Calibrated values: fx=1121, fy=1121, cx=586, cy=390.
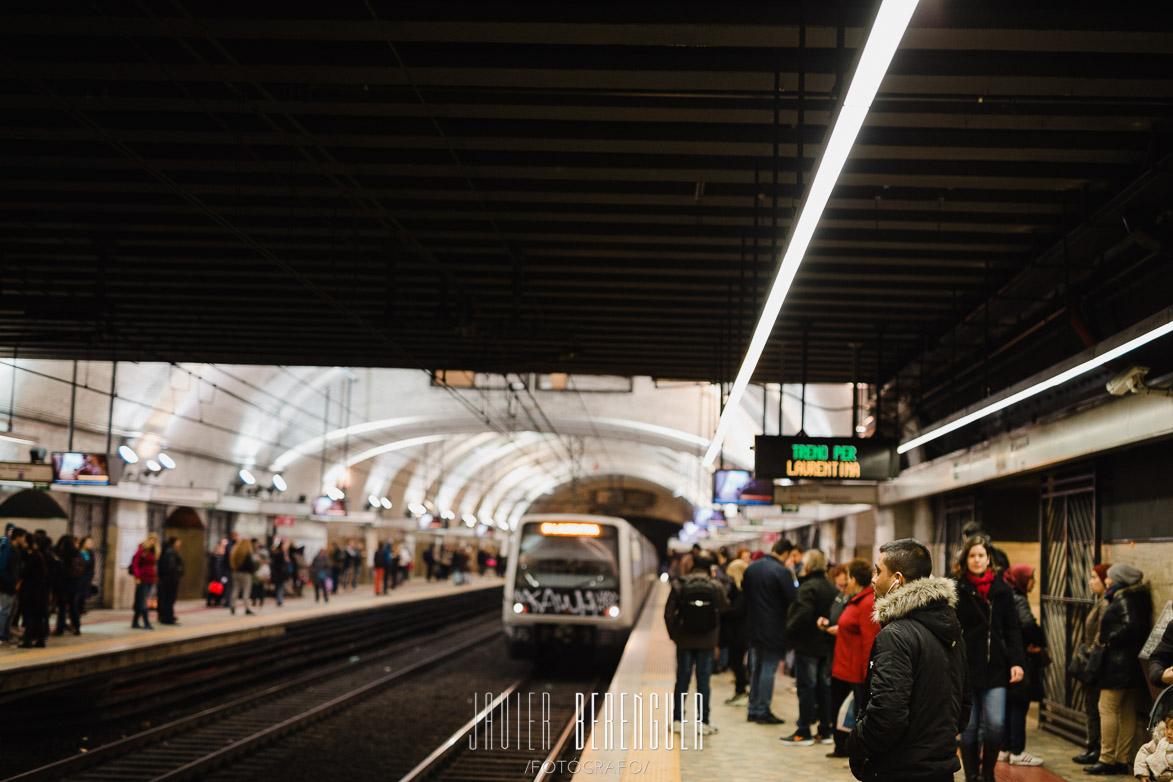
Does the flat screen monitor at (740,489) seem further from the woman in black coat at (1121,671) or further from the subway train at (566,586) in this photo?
the woman in black coat at (1121,671)

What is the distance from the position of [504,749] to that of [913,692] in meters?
8.15

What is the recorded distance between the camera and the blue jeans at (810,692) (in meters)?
9.19

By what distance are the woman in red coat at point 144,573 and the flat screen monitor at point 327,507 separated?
11500 millimetres

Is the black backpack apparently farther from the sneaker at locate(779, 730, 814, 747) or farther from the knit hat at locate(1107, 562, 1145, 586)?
the knit hat at locate(1107, 562, 1145, 586)

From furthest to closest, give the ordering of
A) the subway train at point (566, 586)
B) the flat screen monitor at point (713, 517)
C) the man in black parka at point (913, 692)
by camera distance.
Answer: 1. the flat screen monitor at point (713, 517)
2. the subway train at point (566, 586)
3. the man in black parka at point (913, 692)

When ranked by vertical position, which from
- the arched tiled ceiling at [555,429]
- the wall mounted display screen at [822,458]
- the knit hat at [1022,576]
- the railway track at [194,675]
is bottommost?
the railway track at [194,675]

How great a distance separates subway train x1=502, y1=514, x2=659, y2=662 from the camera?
56.6 ft

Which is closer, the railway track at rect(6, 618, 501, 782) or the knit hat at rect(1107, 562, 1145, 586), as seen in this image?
the knit hat at rect(1107, 562, 1145, 586)

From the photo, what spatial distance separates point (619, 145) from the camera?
7.00 metres

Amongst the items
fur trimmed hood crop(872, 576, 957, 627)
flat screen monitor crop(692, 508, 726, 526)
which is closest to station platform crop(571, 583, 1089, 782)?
fur trimmed hood crop(872, 576, 957, 627)

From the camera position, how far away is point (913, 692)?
4.19 meters

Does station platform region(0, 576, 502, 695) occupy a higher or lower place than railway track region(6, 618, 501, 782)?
higher

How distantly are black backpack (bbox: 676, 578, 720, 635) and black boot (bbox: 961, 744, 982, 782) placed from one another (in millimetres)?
2670

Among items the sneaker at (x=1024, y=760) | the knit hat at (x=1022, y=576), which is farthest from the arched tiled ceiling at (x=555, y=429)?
the sneaker at (x=1024, y=760)
